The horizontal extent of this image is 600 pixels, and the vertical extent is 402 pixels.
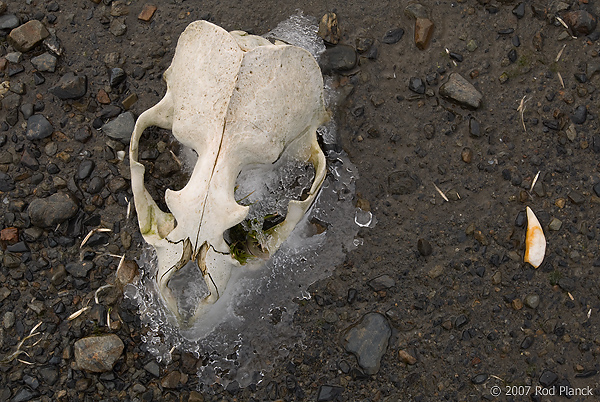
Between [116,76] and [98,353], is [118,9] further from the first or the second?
[98,353]

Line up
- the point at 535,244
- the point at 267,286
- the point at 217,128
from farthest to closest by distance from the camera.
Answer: the point at 267,286, the point at 535,244, the point at 217,128

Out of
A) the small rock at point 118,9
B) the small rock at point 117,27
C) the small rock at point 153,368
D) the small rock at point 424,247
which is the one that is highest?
the small rock at point 118,9

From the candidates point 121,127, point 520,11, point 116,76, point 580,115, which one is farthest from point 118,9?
point 580,115

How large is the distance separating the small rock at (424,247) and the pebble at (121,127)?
8.42ft

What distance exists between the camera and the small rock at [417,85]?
A: 14.2 ft

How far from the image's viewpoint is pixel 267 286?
424 cm

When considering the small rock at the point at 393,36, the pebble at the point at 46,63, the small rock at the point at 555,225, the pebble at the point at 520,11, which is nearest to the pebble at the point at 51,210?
the pebble at the point at 46,63

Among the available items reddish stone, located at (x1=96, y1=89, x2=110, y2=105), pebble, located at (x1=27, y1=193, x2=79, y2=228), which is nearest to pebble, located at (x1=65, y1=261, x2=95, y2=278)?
pebble, located at (x1=27, y1=193, x2=79, y2=228)

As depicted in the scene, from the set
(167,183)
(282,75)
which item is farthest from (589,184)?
(167,183)

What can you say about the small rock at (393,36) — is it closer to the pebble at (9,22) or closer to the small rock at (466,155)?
the small rock at (466,155)

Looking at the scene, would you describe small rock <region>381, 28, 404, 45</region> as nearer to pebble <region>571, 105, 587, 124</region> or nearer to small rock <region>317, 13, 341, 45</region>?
small rock <region>317, 13, 341, 45</region>

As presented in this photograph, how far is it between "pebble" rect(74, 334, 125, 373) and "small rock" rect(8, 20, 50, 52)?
2.55m

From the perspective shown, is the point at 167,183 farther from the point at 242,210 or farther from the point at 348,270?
the point at 348,270

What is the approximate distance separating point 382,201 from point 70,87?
2792mm
